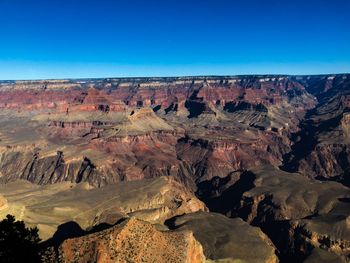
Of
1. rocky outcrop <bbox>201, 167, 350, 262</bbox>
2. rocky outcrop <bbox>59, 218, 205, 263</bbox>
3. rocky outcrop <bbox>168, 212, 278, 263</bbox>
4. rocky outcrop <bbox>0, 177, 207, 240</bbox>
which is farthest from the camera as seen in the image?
rocky outcrop <bbox>0, 177, 207, 240</bbox>

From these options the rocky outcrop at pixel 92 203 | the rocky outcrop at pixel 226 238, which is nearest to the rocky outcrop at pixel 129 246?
the rocky outcrop at pixel 226 238

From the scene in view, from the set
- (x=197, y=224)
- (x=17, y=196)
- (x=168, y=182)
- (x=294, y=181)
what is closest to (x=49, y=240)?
(x=197, y=224)

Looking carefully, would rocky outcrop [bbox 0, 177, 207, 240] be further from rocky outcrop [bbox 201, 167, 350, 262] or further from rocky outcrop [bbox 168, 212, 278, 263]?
rocky outcrop [bbox 201, 167, 350, 262]

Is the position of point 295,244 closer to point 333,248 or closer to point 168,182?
point 333,248

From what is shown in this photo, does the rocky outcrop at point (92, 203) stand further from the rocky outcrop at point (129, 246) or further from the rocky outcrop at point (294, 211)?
the rocky outcrop at point (129, 246)

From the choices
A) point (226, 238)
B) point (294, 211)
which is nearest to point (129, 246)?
point (226, 238)

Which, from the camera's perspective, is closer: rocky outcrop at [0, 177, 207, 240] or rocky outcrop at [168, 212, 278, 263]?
rocky outcrop at [168, 212, 278, 263]

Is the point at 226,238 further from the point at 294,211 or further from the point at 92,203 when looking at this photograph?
the point at 92,203

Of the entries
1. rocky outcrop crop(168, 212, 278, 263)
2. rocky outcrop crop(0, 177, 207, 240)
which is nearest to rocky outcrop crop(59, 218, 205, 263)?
rocky outcrop crop(168, 212, 278, 263)

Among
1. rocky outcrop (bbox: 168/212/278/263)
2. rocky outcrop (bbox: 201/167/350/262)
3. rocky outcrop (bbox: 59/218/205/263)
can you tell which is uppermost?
rocky outcrop (bbox: 59/218/205/263)
